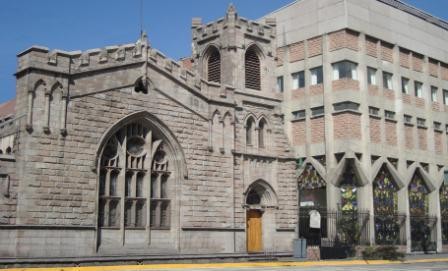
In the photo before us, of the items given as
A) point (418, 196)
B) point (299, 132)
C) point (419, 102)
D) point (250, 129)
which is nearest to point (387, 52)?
point (419, 102)

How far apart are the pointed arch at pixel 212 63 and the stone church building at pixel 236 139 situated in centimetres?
12

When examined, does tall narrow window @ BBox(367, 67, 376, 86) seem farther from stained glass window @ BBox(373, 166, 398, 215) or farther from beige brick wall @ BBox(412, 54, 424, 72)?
stained glass window @ BBox(373, 166, 398, 215)

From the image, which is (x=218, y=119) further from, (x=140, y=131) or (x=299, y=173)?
(x=299, y=173)

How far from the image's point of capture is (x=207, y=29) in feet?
122

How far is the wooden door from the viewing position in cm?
3391

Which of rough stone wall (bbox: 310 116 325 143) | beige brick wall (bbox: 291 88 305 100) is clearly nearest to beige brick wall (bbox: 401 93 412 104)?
rough stone wall (bbox: 310 116 325 143)

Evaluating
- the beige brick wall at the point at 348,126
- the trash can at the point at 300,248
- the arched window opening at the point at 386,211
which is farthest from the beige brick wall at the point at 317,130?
the trash can at the point at 300,248

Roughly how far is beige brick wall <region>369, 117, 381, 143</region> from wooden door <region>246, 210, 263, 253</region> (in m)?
13.4

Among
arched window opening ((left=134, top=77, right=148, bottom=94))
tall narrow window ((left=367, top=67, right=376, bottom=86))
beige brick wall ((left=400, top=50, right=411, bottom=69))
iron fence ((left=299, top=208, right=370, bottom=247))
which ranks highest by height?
beige brick wall ((left=400, top=50, right=411, bottom=69))

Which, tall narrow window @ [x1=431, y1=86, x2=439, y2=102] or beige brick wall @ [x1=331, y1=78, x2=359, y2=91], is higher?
tall narrow window @ [x1=431, y1=86, x2=439, y2=102]

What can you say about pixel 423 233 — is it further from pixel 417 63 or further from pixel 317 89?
pixel 317 89

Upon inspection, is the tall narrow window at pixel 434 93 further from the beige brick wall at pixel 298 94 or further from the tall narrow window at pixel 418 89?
the beige brick wall at pixel 298 94

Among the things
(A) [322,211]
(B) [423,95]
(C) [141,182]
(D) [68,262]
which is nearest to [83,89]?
(C) [141,182]

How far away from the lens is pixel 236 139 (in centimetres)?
3341
